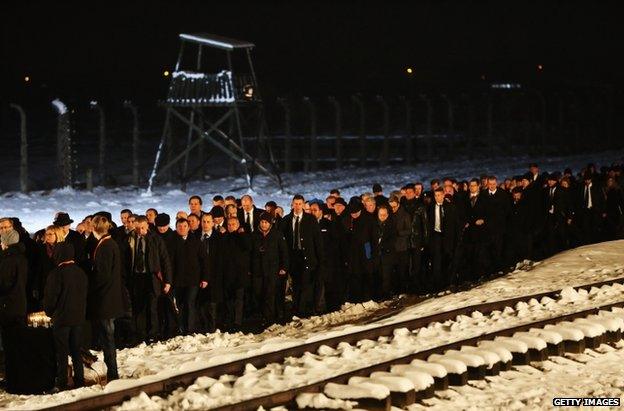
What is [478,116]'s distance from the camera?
65.4 meters

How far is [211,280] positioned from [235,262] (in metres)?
0.38

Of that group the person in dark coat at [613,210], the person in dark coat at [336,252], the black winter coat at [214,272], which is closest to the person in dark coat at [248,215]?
the black winter coat at [214,272]

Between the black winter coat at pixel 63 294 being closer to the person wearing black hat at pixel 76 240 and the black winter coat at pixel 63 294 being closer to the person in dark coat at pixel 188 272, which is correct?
the person wearing black hat at pixel 76 240

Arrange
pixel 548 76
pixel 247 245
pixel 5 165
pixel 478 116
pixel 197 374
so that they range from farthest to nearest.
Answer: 1. pixel 548 76
2. pixel 478 116
3. pixel 5 165
4. pixel 247 245
5. pixel 197 374

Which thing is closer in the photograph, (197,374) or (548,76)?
(197,374)

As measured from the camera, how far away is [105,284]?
10680mm

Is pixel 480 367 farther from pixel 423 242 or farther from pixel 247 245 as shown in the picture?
pixel 423 242

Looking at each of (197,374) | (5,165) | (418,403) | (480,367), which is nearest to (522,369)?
(480,367)

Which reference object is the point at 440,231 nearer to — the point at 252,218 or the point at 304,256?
the point at 304,256

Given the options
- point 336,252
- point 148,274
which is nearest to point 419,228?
point 336,252

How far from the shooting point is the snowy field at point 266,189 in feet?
78.8

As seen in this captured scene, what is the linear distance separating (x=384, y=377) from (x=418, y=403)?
39 centimetres

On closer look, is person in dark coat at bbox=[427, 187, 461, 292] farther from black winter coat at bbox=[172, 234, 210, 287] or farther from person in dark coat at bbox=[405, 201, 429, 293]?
black winter coat at bbox=[172, 234, 210, 287]

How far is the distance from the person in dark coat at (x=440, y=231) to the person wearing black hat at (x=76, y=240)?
619 cm
